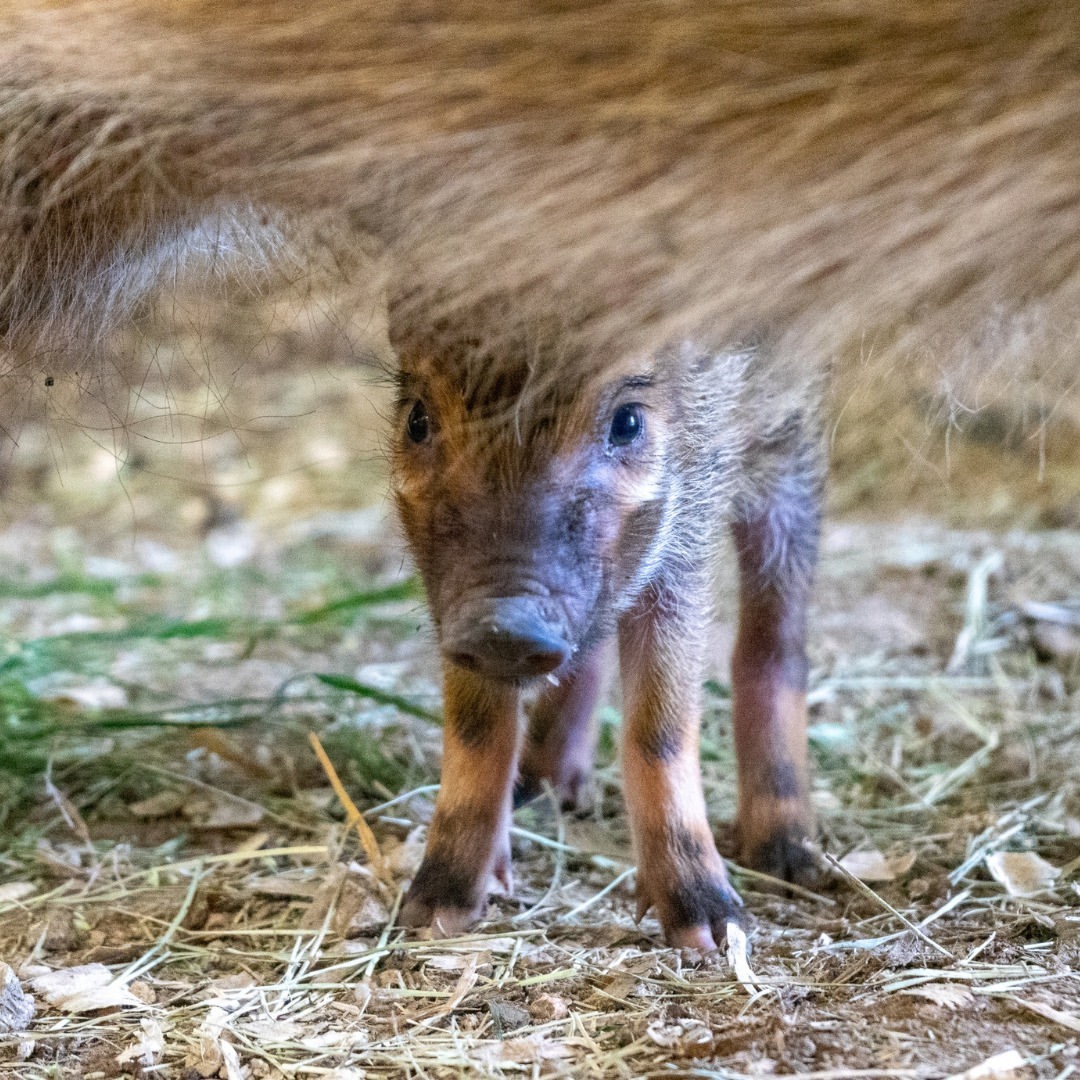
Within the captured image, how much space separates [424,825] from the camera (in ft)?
8.69

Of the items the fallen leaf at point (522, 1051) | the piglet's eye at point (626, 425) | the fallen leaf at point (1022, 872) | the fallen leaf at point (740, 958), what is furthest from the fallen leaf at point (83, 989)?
the fallen leaf at point (1022, 872)

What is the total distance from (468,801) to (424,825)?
1.19 feet

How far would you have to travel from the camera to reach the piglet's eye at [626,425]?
197cm

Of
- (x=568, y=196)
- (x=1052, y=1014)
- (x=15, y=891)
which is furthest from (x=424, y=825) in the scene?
(x=568, y=196)

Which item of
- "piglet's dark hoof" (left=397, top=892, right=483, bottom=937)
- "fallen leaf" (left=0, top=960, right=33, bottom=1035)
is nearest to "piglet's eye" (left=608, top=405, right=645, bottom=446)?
"piglet's dark hoof" (left=397, top=892, right=483, bottom=937)

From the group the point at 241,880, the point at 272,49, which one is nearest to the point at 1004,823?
the point at 241,880

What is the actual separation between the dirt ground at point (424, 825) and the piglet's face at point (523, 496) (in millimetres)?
400

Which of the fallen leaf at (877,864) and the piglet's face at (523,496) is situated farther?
the fallen leaf at (877,864)

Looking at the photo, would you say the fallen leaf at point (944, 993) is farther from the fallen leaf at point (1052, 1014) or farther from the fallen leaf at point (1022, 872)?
the fallen leaf at point (1022, 872)

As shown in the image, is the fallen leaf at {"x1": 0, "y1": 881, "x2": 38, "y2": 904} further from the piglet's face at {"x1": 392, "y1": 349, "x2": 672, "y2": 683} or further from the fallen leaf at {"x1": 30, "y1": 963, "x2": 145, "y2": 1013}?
the piglet's face at {"x1": 392, "y1": 349, "x2": 672, "y2": 683}

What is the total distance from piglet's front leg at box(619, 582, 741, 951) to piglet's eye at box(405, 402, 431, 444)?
493 mm

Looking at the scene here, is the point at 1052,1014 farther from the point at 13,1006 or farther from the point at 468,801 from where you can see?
the point at 13,1006

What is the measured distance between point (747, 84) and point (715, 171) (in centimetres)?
9

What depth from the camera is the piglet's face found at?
5.91 ft
